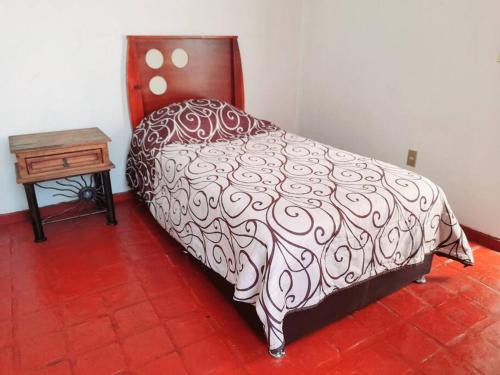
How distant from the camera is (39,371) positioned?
1320mm

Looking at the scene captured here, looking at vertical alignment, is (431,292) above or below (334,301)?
below

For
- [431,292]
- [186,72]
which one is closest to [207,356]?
[431,292]

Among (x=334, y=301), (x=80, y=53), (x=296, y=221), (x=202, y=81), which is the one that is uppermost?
(x=80, y=53)

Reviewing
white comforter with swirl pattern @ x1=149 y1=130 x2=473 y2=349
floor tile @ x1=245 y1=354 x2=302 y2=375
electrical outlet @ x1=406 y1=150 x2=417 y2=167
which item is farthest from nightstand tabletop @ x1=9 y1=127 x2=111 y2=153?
electrical outlet @ x1=406 y1=150 x2=417 y2=167

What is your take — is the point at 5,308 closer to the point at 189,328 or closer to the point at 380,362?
the point at 189,328

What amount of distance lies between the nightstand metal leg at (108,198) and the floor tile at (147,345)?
108 centimetres

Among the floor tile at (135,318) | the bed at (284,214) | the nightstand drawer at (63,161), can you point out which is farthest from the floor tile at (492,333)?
the nightstand drawer at (63,161)

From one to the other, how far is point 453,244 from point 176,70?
6.83 feet

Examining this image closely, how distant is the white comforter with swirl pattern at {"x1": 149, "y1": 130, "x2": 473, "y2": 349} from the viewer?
4.32 feet

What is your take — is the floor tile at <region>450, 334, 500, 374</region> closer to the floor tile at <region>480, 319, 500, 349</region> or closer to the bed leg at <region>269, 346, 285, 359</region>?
the floor tile at <region>480, 319, 500, 349</region>

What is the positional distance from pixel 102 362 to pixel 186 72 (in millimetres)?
2008

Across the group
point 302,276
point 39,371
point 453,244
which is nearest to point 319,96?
point 453,244

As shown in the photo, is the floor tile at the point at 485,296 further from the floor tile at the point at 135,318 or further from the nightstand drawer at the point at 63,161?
the nightstand drawer at the point at 63,161

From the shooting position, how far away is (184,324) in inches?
61.5
